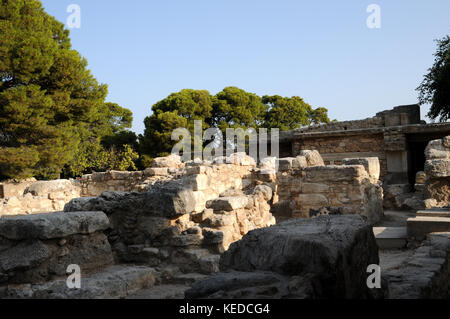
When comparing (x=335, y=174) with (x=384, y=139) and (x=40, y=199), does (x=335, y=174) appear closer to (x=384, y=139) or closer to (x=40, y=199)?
(x=40, y=199)

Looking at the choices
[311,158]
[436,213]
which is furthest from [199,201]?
[311,158]

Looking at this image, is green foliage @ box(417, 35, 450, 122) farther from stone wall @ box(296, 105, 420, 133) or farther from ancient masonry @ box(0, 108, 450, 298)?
ancient masonry @ box(0, 108, 450, 298)

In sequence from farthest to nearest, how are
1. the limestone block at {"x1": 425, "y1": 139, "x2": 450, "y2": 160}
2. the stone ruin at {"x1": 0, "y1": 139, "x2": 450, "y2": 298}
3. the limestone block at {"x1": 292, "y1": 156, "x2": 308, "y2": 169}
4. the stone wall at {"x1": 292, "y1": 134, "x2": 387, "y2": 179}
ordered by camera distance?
1. the stone wall at {"x1": 292, "y1": 134, "x2": 387, "y2": 179}
2. the limestone block at {"x1": 425, "y1": 139, "x2": 450, "y2": 160}
3. the limestone block at {"x1": 292, "y1": 156, "x2": 308, "y2": 169}
4. the stone ruin at {"x1": 0, "y1": 139, "x2": 450, "y2": 298}

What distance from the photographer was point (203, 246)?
4.61 meters

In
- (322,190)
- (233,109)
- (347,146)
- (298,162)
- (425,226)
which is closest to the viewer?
(425,226)

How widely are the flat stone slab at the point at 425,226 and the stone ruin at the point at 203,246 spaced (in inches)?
19.5

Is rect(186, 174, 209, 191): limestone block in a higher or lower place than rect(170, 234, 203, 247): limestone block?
higher

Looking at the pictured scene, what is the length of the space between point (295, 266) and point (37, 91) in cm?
1435

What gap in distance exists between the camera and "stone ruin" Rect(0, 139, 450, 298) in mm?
1962

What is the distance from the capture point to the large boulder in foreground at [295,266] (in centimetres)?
180

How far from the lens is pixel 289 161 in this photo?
8.59 metres

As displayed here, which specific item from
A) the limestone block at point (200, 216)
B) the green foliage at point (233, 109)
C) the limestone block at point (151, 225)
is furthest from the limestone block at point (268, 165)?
the green foliage at point (233, 109)

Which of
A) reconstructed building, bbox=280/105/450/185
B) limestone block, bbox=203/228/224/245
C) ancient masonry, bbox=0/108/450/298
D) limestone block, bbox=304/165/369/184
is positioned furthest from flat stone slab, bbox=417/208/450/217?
reconstructed building, bbox=280/105/450/185
